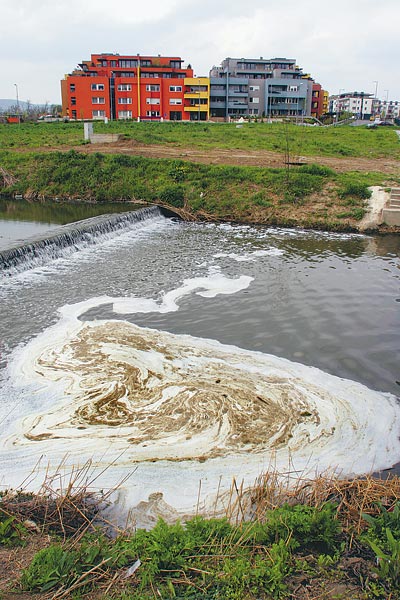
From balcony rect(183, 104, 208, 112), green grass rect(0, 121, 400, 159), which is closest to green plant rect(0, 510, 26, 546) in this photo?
green grass rect(0, 121, 400, 159)

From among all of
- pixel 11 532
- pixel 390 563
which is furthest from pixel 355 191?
pixel 11 532

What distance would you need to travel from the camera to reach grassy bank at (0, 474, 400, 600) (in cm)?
344

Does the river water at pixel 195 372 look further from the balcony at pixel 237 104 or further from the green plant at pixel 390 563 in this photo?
the balcony at pixel 237 104

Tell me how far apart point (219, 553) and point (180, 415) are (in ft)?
9.94

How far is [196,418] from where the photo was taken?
6738 millimetres

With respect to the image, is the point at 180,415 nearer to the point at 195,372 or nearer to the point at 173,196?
the point at 195,372

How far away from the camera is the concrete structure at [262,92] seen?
253 feet

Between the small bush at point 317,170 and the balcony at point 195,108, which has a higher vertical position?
the balcony at point 195,108

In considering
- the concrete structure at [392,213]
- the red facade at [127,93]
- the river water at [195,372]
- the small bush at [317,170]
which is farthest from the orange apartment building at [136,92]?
the river water at [195,372]

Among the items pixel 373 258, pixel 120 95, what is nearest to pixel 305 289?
pixel 373 258

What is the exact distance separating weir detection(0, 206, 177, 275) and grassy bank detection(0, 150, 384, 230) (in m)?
3.43

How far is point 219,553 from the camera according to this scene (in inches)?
150

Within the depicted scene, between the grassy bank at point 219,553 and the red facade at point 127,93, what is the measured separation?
70667 mm

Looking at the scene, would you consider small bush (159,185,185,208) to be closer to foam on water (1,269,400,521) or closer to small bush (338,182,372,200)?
small bush (338,182,372,200)
